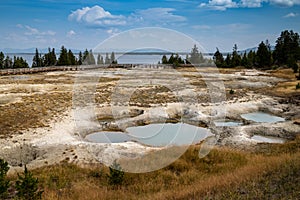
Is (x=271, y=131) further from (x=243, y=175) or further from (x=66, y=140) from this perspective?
(x=66, y=140)

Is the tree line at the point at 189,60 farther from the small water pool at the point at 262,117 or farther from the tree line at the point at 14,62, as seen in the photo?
the small water pool at the point at 262,117

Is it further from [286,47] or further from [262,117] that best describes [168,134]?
[286,47]

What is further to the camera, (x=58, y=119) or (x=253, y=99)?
(x=253, y=99)

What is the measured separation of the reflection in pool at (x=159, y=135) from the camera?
20359 mm

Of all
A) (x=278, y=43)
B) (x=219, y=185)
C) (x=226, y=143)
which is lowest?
(x=226, y=143)

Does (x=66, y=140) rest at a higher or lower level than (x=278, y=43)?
lower

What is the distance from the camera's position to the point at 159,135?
22250 mm

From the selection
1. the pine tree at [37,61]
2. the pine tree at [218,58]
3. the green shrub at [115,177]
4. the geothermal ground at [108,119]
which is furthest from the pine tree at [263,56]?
the green shrub at [115,177]

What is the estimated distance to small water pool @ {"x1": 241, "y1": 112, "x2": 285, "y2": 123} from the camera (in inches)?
1022

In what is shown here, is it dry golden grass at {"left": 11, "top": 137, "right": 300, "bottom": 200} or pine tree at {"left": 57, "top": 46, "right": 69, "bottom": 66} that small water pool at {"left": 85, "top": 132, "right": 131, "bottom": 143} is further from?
pine tree at {"left": 57, "top": 46, "right": 69, "bottom": 66}

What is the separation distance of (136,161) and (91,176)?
265 cm

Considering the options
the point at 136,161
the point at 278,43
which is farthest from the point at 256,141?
the point at 278,43

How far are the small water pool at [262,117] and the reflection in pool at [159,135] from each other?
6362mm

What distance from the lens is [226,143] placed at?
19453 millimetres
